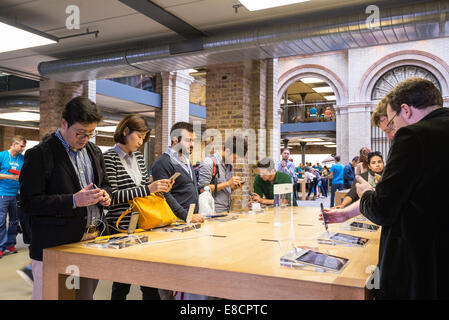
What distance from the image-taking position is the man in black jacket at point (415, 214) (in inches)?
49.4

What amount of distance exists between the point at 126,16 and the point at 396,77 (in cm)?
1050

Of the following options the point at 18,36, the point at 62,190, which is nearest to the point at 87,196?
the point at 62,190

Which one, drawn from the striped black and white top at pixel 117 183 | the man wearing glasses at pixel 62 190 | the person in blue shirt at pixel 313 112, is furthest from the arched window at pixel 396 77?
the man wearing glasses at pixel 62 190

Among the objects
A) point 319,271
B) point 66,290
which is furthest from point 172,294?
point 319,271

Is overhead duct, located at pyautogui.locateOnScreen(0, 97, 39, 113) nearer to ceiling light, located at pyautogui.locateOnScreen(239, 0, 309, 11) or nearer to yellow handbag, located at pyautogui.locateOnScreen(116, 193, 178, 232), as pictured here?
ceiling light, located at pyautogui.locateOnScreen(239, 0, 309, 11)

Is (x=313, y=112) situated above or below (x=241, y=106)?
above

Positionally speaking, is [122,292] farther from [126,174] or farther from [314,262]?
[314,262]

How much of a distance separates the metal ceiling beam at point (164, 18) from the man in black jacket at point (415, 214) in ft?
12.2

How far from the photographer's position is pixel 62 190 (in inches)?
72.4

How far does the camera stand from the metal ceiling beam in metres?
4.30

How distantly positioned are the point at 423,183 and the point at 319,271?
48cm

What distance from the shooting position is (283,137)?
17.2 meters

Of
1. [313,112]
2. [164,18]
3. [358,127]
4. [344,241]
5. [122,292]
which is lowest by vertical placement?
[122,292]

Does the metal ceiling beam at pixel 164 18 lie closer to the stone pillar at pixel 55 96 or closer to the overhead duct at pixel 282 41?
the overhead duct at pixel 282 41
